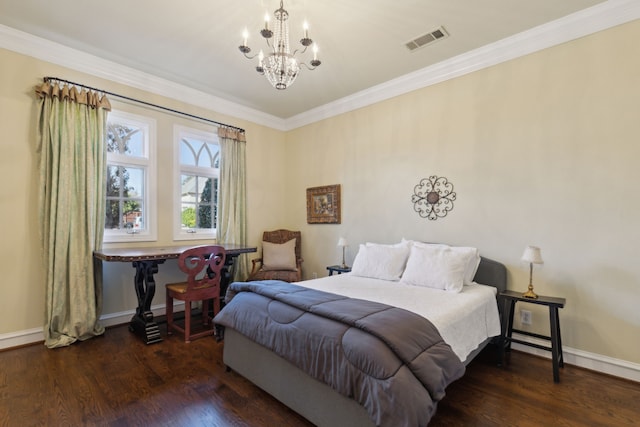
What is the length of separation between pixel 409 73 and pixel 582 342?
3.16 meters

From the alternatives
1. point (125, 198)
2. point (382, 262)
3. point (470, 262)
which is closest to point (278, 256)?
point (382, 262)

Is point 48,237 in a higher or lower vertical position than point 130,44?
lower

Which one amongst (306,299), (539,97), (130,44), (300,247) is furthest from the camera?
(300,247)

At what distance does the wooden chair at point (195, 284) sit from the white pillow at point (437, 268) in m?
1.97

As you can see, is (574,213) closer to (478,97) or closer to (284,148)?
(478,97)

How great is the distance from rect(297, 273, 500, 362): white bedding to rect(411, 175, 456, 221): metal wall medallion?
894 mm

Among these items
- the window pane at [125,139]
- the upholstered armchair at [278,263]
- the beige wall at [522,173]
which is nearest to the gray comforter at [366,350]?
the beige wall at [522,173]

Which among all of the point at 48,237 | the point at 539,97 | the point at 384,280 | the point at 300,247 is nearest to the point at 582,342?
A: the point at 384,280

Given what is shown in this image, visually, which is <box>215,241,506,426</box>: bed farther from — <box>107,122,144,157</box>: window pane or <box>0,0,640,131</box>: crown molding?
<box>107,122,144,157</box>: window pane

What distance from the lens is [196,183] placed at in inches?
165

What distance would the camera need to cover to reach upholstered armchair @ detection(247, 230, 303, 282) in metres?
4.14

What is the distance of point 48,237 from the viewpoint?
2.86 meters

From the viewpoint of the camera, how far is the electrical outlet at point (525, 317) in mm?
2766

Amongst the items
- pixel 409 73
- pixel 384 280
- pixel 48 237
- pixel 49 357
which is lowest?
pixel 49 357
